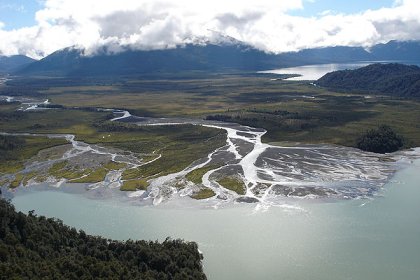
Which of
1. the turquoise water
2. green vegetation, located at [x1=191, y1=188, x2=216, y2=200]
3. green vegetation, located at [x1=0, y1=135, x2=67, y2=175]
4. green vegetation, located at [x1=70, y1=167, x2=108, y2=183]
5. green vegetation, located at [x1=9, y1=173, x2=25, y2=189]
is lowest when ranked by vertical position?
the turquoise water

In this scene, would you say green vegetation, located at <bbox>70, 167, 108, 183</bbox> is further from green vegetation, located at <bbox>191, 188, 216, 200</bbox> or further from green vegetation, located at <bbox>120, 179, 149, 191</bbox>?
green vegetation, located at <bbox>191, 188, 216, 200</bbox>

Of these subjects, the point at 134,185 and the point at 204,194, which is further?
the point at 134,185

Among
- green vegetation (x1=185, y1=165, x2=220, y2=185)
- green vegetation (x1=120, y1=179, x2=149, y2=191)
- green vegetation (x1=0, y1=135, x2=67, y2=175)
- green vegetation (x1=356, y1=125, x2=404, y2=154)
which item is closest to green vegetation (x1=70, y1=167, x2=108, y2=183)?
green vegetation (x1=120, y1=179, x2=149, y2=191)

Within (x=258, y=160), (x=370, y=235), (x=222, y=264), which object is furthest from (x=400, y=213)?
(x=258, y=160)

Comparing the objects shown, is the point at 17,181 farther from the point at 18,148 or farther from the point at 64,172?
the point at 18,148

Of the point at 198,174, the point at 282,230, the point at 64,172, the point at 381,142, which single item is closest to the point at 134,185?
the point at 198,174

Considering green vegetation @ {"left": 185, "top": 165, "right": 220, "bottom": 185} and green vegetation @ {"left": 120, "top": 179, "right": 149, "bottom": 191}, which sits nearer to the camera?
green vegetation @ {"left": 120, "top": 179, "right": 149, "bottom": 191}

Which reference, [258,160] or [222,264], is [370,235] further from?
[258,160]
